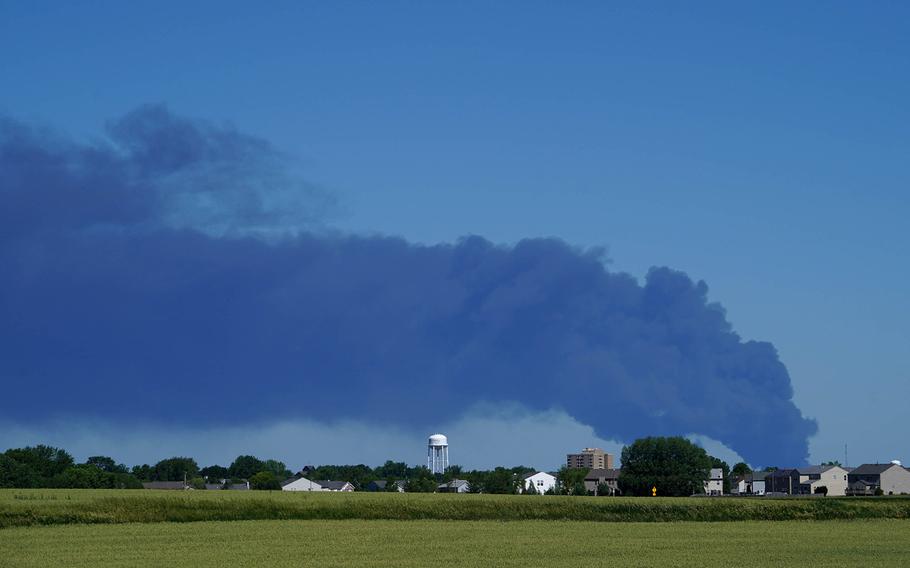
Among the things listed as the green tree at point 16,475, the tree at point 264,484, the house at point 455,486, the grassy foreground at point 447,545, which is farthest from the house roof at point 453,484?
the grassy foreground at point 447,545

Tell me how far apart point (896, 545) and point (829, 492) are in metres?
152

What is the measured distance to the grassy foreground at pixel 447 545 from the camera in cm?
4172

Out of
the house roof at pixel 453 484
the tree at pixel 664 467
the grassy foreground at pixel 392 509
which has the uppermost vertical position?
the tree at pixel 664 467

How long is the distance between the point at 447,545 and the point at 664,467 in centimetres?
10640

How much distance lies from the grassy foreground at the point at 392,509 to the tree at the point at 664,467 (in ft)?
212

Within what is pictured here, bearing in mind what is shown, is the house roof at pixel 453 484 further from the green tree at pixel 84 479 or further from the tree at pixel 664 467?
the green tree at pixel 84 479

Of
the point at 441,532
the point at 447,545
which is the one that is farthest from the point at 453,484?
the point at 447,545

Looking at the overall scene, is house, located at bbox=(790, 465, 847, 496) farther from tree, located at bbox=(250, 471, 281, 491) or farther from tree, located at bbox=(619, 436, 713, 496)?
tree, located at bbox=(250, 471, 281, 491)

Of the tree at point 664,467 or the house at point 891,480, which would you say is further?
the house at point 891,480

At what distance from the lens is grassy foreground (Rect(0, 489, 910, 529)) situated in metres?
63.7

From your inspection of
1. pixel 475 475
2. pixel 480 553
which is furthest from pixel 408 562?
pixel 475 475

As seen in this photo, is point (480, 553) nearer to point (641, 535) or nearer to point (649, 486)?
point (641, 535)

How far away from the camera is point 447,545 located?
48.4 m

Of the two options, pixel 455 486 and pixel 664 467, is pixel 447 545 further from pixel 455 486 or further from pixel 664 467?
pixel 455 486
